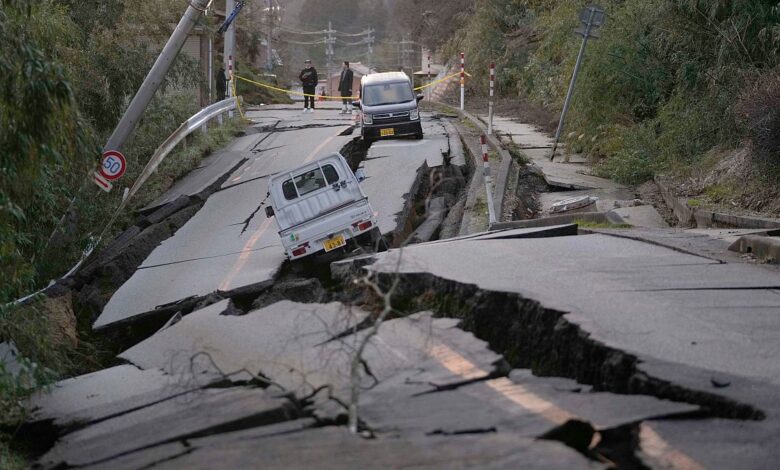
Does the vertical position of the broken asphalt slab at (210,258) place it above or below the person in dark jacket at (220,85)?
below

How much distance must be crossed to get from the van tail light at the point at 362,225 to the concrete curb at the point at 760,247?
499 centimetres

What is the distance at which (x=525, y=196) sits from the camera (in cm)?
1873

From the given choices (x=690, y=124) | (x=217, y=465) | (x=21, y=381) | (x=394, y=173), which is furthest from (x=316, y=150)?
(x=217, y=465)

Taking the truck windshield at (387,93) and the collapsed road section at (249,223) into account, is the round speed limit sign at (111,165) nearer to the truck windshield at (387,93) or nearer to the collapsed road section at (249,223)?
the collapsed road section at (249,223)

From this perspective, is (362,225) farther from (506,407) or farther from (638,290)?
(506,407)

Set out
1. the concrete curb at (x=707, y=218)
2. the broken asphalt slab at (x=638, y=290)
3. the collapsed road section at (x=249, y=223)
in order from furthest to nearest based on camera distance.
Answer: the collapsed road section at (x=249, y=223) < the concrete curb at (x=707, y=218) < the broken asphalt slab at (x=638, y=290)

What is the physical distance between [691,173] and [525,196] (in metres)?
2.94

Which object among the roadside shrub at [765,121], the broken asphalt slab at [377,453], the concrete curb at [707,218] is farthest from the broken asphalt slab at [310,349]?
the roadside shrub at [765,121]

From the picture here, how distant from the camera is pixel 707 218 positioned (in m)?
14.5

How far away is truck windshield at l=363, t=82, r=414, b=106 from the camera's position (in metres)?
27.1

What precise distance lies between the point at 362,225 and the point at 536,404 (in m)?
8.41

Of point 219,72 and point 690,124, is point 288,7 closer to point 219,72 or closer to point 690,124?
point 219,72

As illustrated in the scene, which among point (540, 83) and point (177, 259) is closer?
point (177, 259)

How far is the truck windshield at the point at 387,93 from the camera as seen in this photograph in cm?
2712
